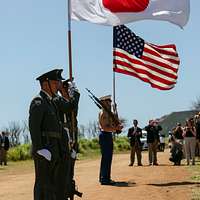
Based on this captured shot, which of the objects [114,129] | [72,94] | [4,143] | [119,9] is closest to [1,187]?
[114,129]

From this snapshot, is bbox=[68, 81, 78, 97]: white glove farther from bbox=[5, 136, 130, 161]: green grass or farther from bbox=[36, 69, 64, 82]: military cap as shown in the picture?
bbox=[5, 136, 130, 161]: green grass

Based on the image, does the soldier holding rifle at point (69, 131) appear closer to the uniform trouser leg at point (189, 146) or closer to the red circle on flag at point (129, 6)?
the red circle on flag at point (129, 6)

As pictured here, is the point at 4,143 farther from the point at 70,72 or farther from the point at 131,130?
the point at 70,72

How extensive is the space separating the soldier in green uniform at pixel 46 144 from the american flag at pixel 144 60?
6.64 m

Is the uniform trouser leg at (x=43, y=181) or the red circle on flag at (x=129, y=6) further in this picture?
the red circle on flag at (x=129, y=6)

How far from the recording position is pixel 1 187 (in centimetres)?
1479

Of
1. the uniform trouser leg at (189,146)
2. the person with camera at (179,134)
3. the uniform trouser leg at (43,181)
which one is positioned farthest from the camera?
the person with camera at (179,134)

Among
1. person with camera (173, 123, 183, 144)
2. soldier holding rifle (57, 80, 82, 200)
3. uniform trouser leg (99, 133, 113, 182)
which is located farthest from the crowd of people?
soldier holding rifle (57, 80, 82, 200)

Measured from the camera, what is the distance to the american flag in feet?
49.8

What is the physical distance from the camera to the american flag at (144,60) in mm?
15172

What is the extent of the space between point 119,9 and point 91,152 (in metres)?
32.9

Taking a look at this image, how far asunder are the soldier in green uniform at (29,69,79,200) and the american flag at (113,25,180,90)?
6637 millimetres

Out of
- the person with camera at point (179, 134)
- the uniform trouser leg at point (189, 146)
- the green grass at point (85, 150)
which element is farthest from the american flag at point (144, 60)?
the green grass at point (85, 150)

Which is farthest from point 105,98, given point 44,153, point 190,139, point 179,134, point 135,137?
point 179,134
